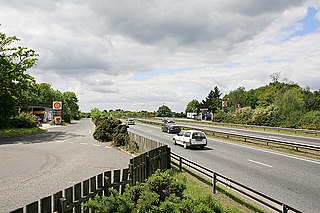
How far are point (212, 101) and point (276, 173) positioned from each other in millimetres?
128304

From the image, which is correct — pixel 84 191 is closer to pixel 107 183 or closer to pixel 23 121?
pixel 107 183

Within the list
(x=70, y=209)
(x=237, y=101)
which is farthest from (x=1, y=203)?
(x=237, y=101)

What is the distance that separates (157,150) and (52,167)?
634cm

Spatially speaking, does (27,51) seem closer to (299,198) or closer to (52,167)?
(52,167)

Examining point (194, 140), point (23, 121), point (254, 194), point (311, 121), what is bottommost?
point (254, 194)

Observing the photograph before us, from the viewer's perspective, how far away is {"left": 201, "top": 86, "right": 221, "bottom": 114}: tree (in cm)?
13400

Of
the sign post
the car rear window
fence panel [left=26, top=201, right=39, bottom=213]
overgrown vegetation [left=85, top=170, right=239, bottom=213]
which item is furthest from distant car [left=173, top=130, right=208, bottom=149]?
the sign post

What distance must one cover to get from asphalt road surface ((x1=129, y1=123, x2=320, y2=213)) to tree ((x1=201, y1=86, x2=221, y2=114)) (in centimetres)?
11511

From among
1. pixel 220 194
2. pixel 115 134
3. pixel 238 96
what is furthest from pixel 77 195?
pixel 238 96

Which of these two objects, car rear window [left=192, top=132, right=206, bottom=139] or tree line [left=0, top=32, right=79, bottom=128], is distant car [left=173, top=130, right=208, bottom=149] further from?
tree line [left=0, top=32, right=79, bottom=128]

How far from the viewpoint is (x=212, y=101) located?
5502 inches

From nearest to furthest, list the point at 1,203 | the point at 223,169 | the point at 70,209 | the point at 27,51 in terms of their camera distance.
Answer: the point at 70,209
the point at 1,203
the point at 223,169
the point at 27,51

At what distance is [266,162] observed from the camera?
16.2 m

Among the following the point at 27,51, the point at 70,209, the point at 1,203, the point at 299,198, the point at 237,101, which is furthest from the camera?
the point at 237,101
